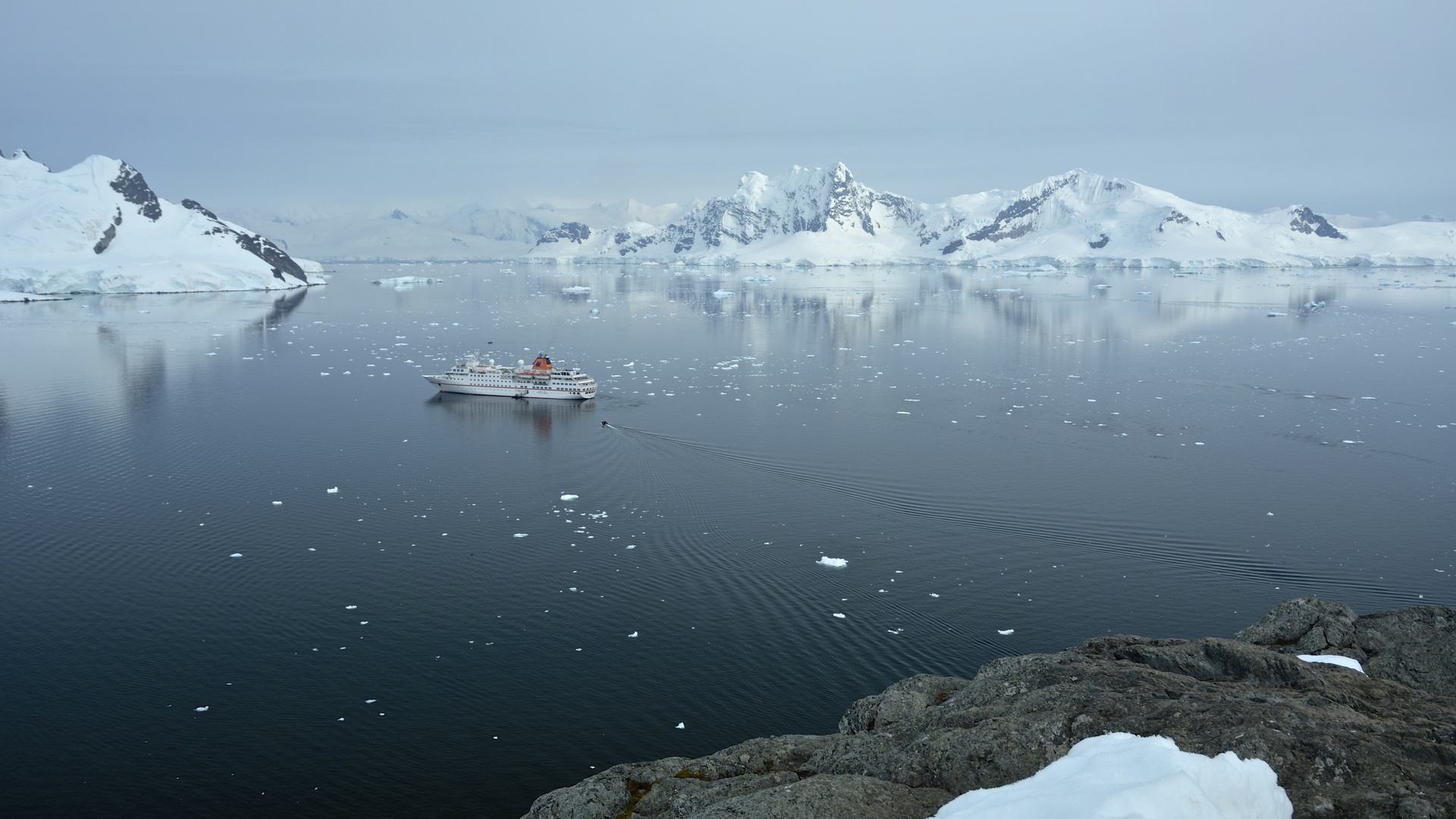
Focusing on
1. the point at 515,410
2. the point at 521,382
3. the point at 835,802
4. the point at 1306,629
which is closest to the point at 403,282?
the point at 521,382

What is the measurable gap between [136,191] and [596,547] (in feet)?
460

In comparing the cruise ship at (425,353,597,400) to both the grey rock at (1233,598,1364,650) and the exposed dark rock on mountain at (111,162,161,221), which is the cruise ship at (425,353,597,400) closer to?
the grey rock at (1233,598,1364,650)

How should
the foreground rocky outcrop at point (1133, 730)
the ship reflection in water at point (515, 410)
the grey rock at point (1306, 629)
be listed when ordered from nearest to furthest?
1. the foreground rocky outcrop at point (1133, 730)
2. the grey rock at point (1306, 629)
3. the ship reflection in water at point (515, 410)

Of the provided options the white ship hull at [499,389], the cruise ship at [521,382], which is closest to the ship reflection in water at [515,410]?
the white ship hull at [499,389]

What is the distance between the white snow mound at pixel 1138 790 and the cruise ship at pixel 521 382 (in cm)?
3913

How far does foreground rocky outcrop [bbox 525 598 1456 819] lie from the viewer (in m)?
8.32

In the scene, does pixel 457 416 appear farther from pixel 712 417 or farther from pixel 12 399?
pixel 12 399

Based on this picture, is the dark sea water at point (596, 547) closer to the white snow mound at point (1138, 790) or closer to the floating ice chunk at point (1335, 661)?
the floating ice chunk at point (1335, 661)

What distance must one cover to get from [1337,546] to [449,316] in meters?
80.6

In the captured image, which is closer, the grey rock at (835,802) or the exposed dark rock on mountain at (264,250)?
the grey rock at (835,802)

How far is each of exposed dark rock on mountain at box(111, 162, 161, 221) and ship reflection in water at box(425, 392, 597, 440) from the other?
112 m

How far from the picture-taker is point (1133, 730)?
362 inches

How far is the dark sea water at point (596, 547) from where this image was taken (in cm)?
1599

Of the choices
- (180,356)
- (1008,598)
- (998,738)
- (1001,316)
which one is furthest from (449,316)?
(998,738)
